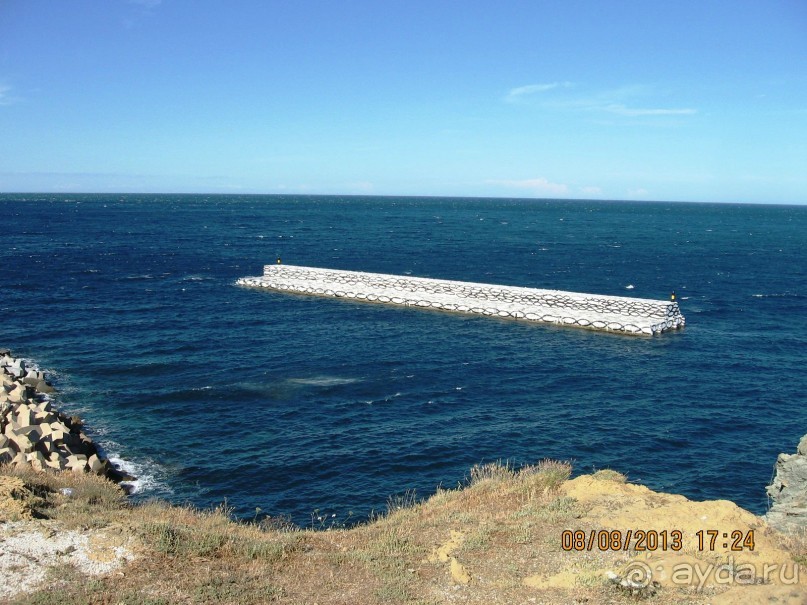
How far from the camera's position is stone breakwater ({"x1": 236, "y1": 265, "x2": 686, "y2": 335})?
47500mm

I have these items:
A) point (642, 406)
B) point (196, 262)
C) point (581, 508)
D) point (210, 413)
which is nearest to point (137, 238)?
point (196, 262)

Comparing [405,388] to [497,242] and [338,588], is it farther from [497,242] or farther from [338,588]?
[497,242]

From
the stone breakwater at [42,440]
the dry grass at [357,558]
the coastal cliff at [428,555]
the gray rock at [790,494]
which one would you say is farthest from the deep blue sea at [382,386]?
the coastal cliff at [428,555]

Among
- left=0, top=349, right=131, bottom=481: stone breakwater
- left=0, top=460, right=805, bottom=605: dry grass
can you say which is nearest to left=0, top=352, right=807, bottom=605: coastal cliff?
left=0, top=460, right=805, bottom=605: dry grass

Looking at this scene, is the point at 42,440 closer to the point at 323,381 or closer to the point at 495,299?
the point at 323,381

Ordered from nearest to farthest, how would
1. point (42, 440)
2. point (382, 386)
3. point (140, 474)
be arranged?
point (42, 440) → point (140, 474) → point (382, 386)

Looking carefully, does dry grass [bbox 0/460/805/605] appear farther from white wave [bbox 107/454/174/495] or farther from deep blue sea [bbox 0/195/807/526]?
deep blue sea [bbox 0/195/807/526]

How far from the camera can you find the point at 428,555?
13484mm

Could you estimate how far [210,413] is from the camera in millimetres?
29578

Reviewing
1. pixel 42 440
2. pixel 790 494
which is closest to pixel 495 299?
pixel 790 494

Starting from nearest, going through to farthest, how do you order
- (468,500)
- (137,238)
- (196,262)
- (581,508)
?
(581,508)
(468,500)
(196,262)
(137,238)

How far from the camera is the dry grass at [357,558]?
11.6 metres

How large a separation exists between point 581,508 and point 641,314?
3598cm

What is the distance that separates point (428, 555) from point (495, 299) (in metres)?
40.5
